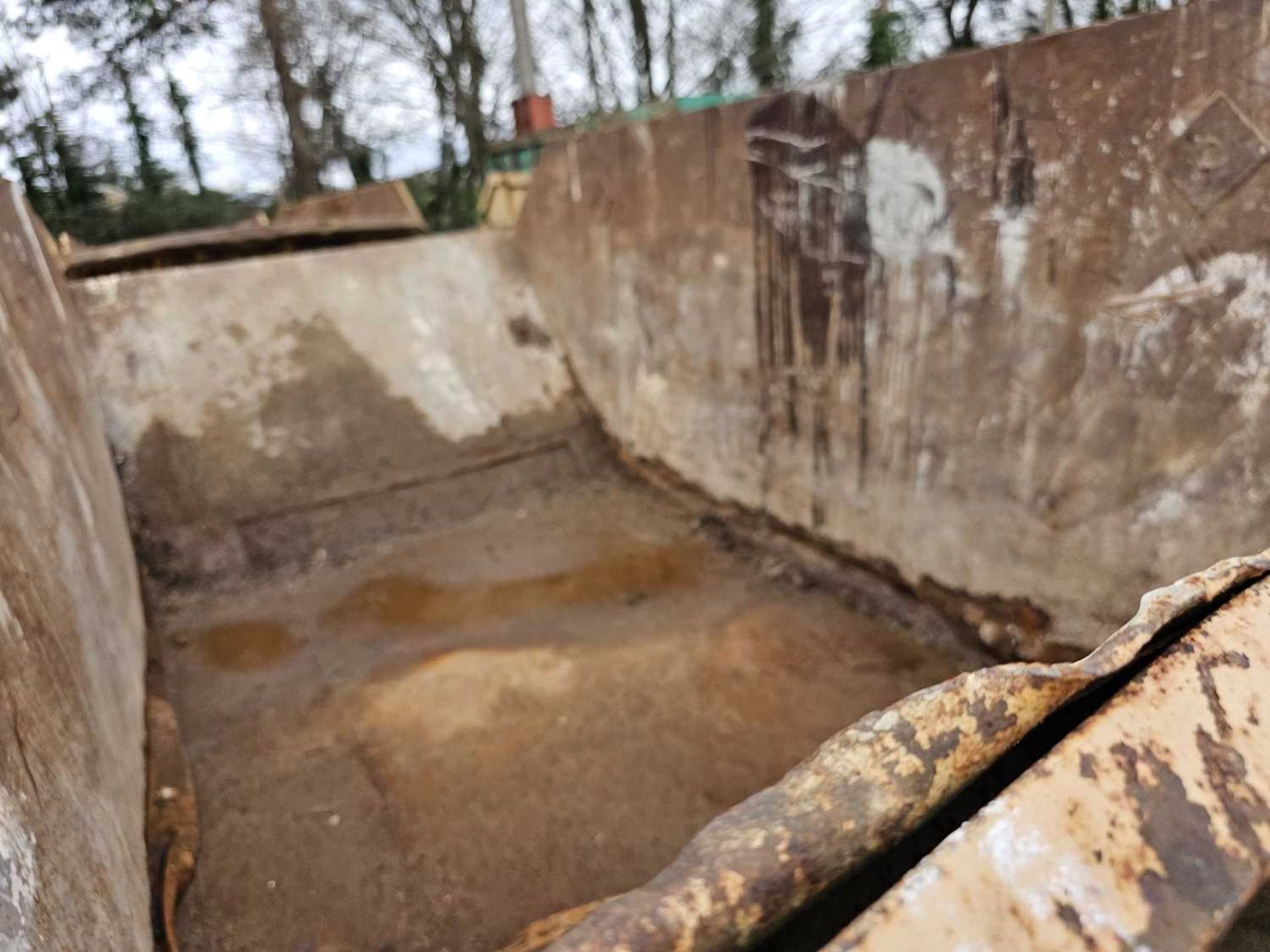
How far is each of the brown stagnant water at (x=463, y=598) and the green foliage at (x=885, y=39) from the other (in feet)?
22.5

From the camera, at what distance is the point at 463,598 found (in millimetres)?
3480

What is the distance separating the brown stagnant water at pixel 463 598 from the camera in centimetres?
322

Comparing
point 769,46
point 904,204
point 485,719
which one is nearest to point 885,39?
point 769,46

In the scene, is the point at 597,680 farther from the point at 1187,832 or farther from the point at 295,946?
the point at 1187,832

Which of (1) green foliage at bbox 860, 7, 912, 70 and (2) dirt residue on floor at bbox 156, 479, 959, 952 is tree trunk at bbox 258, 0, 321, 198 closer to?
(1) green foliage at bbox 860, 7, 912, 70

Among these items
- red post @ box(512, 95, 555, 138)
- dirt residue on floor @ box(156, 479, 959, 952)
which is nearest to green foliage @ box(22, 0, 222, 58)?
red post @ box(512, 95, 555, 138)

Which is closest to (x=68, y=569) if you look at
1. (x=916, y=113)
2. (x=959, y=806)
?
(x=959, y=806)

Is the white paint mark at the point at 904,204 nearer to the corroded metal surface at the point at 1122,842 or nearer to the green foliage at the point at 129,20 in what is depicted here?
the corroded metal surface at the point at 1122,842

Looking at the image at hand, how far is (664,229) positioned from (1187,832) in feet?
11.4

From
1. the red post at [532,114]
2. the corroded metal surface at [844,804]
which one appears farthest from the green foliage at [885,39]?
the corroded metal surface at [844,804]

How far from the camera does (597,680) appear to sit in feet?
9.29

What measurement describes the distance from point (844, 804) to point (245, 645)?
9.57 feet

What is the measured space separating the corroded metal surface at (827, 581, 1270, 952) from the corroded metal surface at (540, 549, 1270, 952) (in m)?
0.05

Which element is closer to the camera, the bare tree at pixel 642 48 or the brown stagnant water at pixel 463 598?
the brown stagnant water at pixel 463 598
